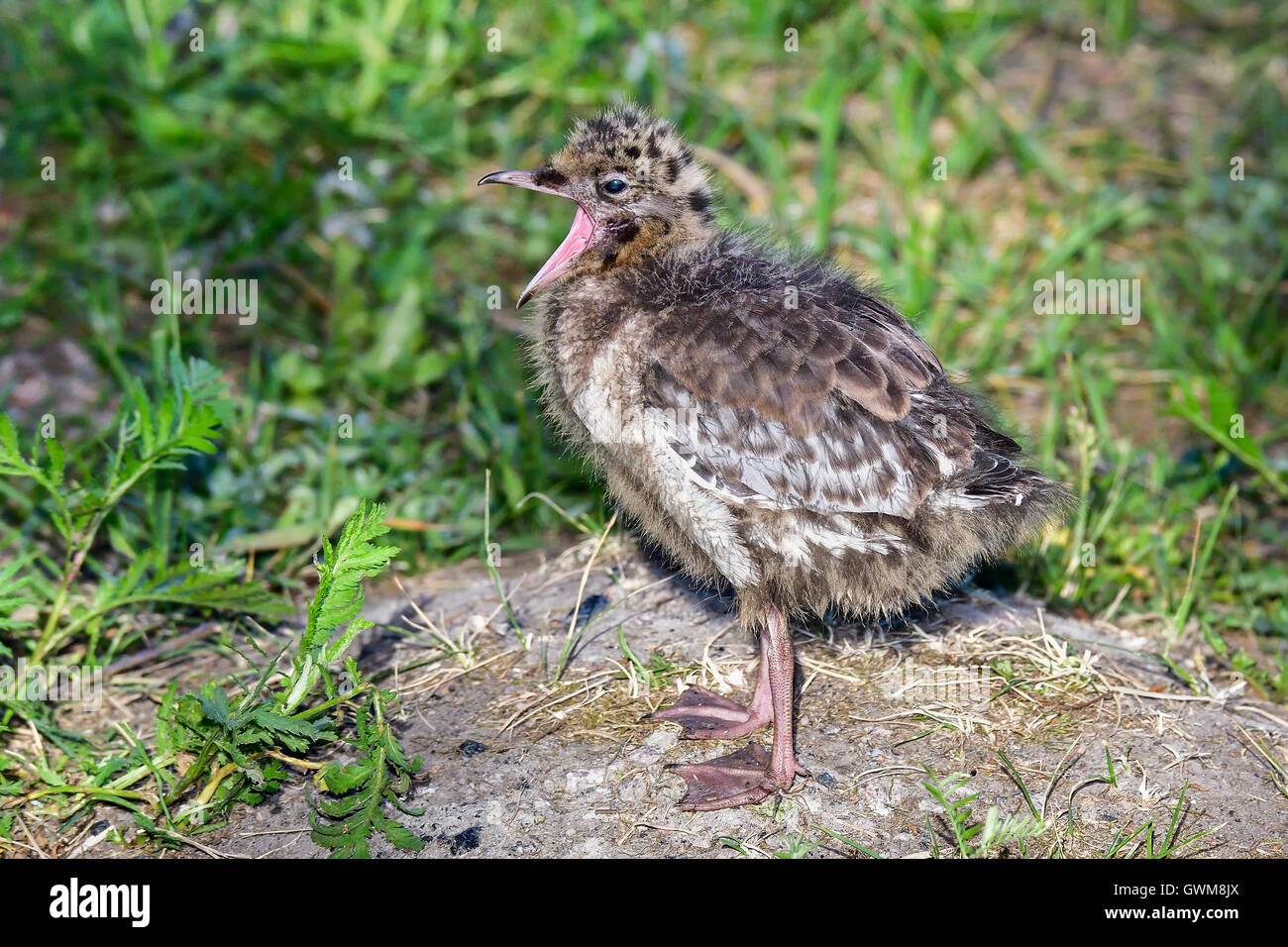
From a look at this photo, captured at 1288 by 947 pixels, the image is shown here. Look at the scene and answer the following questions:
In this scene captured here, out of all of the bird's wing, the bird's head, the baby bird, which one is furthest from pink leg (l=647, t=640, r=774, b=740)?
the bird's head

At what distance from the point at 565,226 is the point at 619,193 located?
2365 mm

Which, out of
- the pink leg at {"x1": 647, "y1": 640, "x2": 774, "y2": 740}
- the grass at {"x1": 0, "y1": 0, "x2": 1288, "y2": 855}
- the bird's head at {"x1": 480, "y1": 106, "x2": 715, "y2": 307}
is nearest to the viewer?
the pink leg at {"x1": 647, "y1": 640, "x2": 774, "y2": 740}

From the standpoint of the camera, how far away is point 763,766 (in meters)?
3.71

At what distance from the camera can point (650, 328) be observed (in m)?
3.86

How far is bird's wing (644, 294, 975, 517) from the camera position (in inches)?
144

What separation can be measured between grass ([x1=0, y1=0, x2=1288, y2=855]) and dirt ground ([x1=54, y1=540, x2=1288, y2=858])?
0.50m

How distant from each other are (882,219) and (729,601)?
297 cm

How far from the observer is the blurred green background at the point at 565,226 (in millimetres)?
5117

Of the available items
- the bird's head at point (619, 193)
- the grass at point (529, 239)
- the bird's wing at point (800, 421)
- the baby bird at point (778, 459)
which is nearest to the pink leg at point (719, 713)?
the baby bird at point (778, 459)

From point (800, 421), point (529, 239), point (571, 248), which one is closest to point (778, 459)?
point (800, 421)

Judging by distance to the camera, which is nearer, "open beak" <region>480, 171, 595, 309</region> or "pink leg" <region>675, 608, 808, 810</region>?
"pink leg" <region>675, 608, 808, 810</region>

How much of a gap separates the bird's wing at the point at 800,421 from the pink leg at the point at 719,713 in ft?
2.04

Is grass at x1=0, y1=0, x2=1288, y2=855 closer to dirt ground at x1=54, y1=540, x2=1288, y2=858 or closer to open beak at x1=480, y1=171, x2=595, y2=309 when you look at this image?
dirt ground at x1=54, y1=540, x2=1288, y2=858

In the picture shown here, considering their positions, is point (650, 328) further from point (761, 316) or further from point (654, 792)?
point (654, 792)
